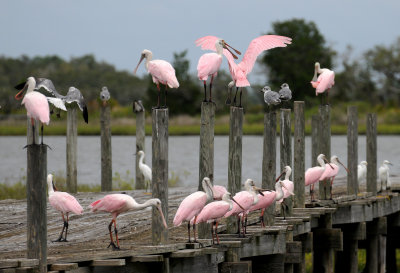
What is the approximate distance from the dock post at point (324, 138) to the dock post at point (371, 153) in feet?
6.77

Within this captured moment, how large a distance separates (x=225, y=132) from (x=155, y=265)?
3711cm

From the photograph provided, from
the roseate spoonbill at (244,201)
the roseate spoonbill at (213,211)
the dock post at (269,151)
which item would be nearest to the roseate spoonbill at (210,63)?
the dock post at (269,151)

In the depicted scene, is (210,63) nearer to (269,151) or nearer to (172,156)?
(269,151)

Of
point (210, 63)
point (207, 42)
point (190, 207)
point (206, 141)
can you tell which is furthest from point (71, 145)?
point (190, 207)

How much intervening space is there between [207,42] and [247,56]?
32.0 inches

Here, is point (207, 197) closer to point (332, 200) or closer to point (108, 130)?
point (332, 200)

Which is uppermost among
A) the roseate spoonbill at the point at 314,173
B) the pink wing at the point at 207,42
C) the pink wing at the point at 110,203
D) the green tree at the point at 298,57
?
the green tree at the point at 298,57

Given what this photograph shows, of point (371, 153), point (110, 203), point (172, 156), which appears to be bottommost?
point (110, 203)

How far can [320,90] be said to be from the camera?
15.4 meters

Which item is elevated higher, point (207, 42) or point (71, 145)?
point (207, 42)

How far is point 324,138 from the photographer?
14422 millimetres

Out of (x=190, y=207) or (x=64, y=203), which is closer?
(x=190, y=207)

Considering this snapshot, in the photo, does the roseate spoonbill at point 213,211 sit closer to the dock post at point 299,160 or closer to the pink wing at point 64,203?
the pink wing at point 64,203

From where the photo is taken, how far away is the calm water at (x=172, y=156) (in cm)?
2984
